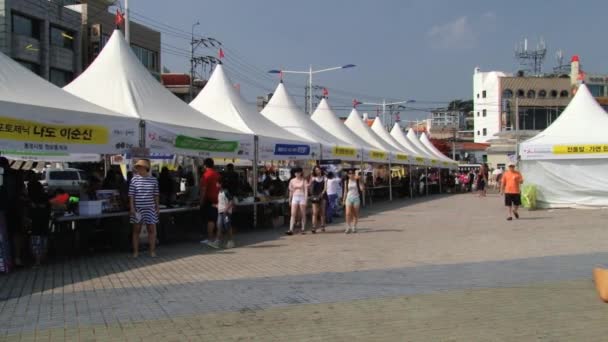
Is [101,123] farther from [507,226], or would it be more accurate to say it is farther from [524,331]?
[507,226]

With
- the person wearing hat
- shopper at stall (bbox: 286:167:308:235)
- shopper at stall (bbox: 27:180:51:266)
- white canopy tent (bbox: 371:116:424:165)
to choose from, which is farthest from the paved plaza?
white canopy tent (bbox: 371:116:424:165)

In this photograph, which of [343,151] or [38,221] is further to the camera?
[343,151]

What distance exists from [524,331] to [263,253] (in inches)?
240

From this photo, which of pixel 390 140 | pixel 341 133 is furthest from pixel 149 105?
pixel 390 140

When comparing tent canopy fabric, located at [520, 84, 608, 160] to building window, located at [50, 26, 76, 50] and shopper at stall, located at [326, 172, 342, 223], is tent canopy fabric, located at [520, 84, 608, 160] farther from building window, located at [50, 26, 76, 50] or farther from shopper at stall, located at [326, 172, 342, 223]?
building window, located at [50, 26, 76, 50]

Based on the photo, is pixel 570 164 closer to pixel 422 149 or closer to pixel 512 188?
pixel 512 188

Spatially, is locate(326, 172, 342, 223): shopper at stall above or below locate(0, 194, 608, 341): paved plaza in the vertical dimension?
above

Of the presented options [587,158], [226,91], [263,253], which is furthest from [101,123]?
[587,158]

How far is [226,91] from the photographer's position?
56.2ft

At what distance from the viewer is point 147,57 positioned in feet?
162

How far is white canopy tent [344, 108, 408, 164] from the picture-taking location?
27.5m

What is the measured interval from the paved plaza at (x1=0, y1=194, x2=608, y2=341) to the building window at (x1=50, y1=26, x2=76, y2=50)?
1229 inches

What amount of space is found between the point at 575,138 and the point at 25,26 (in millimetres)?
31565

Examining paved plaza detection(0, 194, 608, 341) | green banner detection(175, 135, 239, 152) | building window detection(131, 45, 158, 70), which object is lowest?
paved plaza detection(0, 194, 608, 341)
